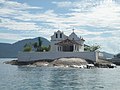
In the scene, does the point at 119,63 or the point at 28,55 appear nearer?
the point at 28,55

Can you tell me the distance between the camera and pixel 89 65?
114 meters

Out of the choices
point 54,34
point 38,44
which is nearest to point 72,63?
point 54,34

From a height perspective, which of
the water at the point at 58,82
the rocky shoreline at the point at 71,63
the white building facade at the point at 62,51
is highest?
the white building facade at the point at 62,51

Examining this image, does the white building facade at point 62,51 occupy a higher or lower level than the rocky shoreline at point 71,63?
higher

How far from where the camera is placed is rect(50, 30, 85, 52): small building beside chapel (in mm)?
132750

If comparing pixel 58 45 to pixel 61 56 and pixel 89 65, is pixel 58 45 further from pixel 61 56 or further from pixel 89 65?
pixel 89 65

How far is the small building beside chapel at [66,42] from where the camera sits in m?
133

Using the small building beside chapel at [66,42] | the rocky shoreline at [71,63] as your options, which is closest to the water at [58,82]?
the rocky shoreline at [71,63]

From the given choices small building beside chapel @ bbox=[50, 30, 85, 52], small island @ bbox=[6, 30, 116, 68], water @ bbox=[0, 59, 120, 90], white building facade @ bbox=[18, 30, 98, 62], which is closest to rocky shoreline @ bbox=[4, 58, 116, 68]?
small island @ bbox=[6, 30, 116, 68]

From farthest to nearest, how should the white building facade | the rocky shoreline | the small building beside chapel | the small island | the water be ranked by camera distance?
the small building beside chapel
the white building facade
the small island
the rocky shoreline
the water

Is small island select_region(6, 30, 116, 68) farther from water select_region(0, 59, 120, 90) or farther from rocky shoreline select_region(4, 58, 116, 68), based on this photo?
water select_region(0, 59, 120, 90)

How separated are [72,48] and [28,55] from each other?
16.7m

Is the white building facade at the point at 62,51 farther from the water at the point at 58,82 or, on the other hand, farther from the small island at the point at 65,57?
the water at the point at 58,82

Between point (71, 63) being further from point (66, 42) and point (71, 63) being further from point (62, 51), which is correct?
point (66, 42)
